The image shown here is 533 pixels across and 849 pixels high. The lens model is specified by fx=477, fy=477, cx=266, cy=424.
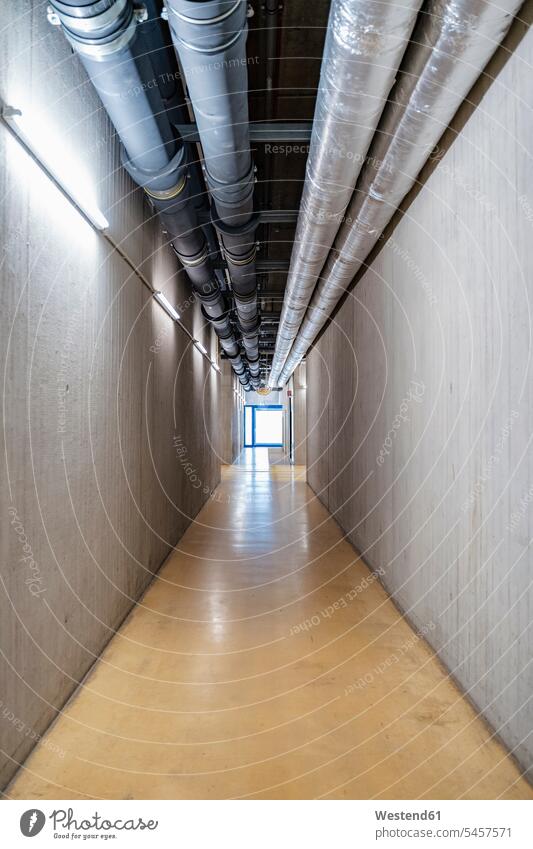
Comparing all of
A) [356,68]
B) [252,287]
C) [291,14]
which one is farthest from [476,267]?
[252,287]

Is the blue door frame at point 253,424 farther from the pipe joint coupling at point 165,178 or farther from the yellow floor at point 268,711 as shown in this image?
the pipe joint coupling at point 165,178

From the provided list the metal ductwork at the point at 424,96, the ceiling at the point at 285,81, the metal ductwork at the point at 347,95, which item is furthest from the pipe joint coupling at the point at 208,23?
the ceiling at the point at 285,81

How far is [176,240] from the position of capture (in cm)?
366

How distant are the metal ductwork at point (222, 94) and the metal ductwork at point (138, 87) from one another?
0.19 meters

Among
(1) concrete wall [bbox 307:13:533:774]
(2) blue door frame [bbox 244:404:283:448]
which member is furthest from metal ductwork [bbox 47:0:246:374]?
(2) blue door frame [bbox 244:404:283:448]

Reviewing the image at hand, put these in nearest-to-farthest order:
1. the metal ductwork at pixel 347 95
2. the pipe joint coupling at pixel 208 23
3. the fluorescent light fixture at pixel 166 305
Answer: the pipe joint coupling at pixel 208 23, the metal ductwork at pixel 347 95, the fluorescent light fixture at pixel 166 305

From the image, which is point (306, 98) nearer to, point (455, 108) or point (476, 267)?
point (455, 108)

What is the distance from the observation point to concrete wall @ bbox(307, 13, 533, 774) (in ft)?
5.47

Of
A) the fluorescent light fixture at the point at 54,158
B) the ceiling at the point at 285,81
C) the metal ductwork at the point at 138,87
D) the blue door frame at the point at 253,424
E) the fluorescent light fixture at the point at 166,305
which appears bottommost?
the blue door frame at the point at 253,424

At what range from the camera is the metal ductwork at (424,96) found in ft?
5.39

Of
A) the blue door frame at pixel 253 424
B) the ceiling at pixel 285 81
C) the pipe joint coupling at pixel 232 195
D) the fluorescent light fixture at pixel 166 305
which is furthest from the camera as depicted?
the blue door frame at pixel 253 424

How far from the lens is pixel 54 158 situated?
5.87 feet

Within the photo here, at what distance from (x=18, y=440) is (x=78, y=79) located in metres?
1.72
